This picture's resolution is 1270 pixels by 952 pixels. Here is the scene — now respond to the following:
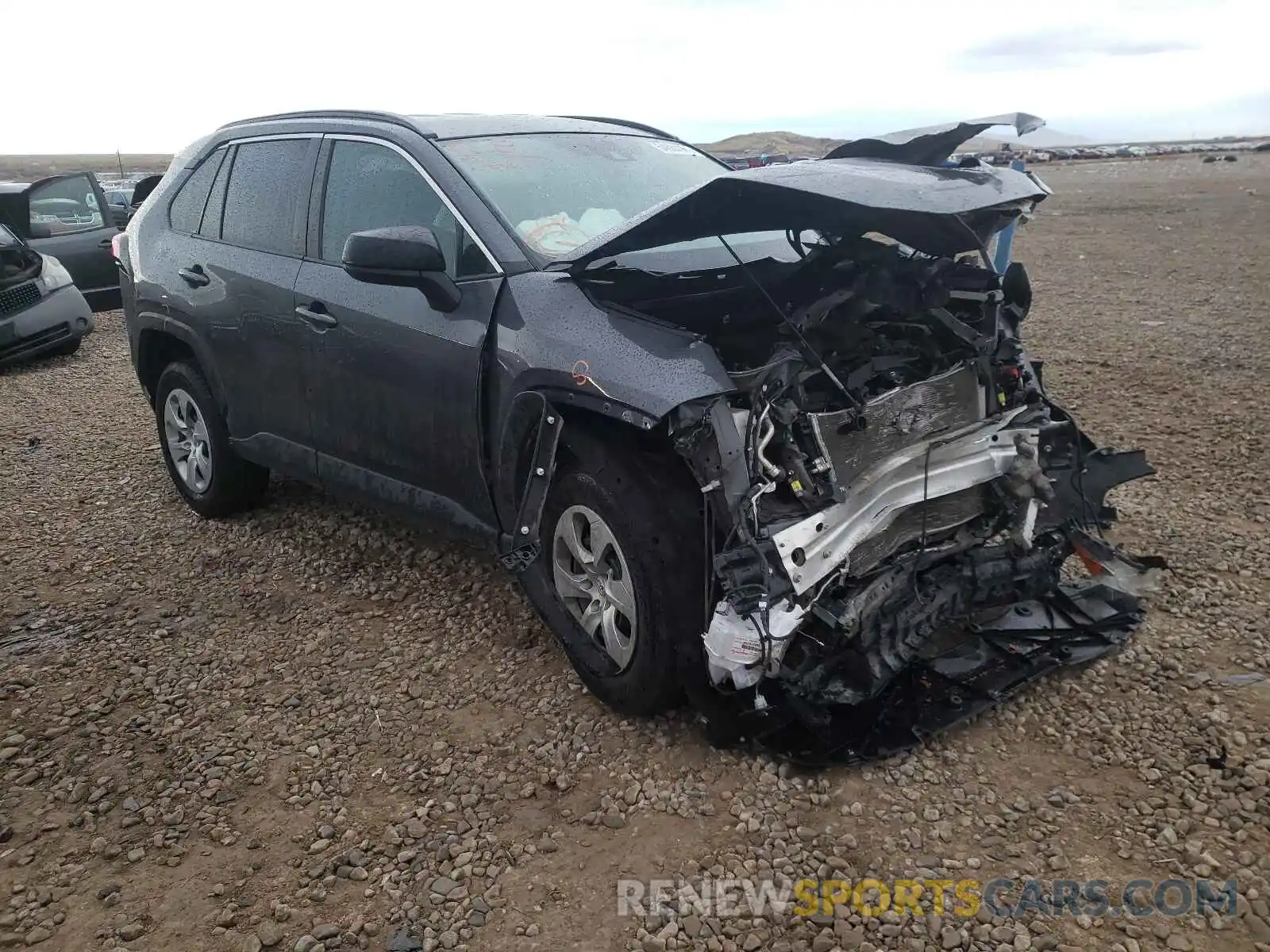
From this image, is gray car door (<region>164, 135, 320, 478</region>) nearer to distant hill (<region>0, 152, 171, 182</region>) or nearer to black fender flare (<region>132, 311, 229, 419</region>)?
black fender flare (<region>132, 311, 229, 419</region>)

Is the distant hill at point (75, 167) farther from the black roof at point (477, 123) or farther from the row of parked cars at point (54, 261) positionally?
the black roof at point (477, 123)

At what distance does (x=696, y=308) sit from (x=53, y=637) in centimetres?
298

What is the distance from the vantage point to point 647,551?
9.93 ft

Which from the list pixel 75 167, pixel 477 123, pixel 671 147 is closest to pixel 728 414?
pixel 477 123

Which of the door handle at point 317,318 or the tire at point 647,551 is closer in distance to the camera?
the tire at point 647,551

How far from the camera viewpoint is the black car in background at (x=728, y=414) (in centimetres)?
291

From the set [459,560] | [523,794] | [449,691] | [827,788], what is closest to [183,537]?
[459,560]

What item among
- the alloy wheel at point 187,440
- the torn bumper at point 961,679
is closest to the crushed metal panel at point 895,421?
the torn bumper at point 961,679

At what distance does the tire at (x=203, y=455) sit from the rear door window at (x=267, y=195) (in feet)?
2.76

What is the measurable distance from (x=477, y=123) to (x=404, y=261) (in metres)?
1.20

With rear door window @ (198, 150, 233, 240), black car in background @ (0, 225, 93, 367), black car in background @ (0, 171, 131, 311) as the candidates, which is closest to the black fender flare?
rear door window @ (198, 150, 233, 240)

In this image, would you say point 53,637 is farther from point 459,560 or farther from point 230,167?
point 230,167

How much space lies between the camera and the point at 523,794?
9.96ft

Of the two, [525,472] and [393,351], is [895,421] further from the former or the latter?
[393,351]
